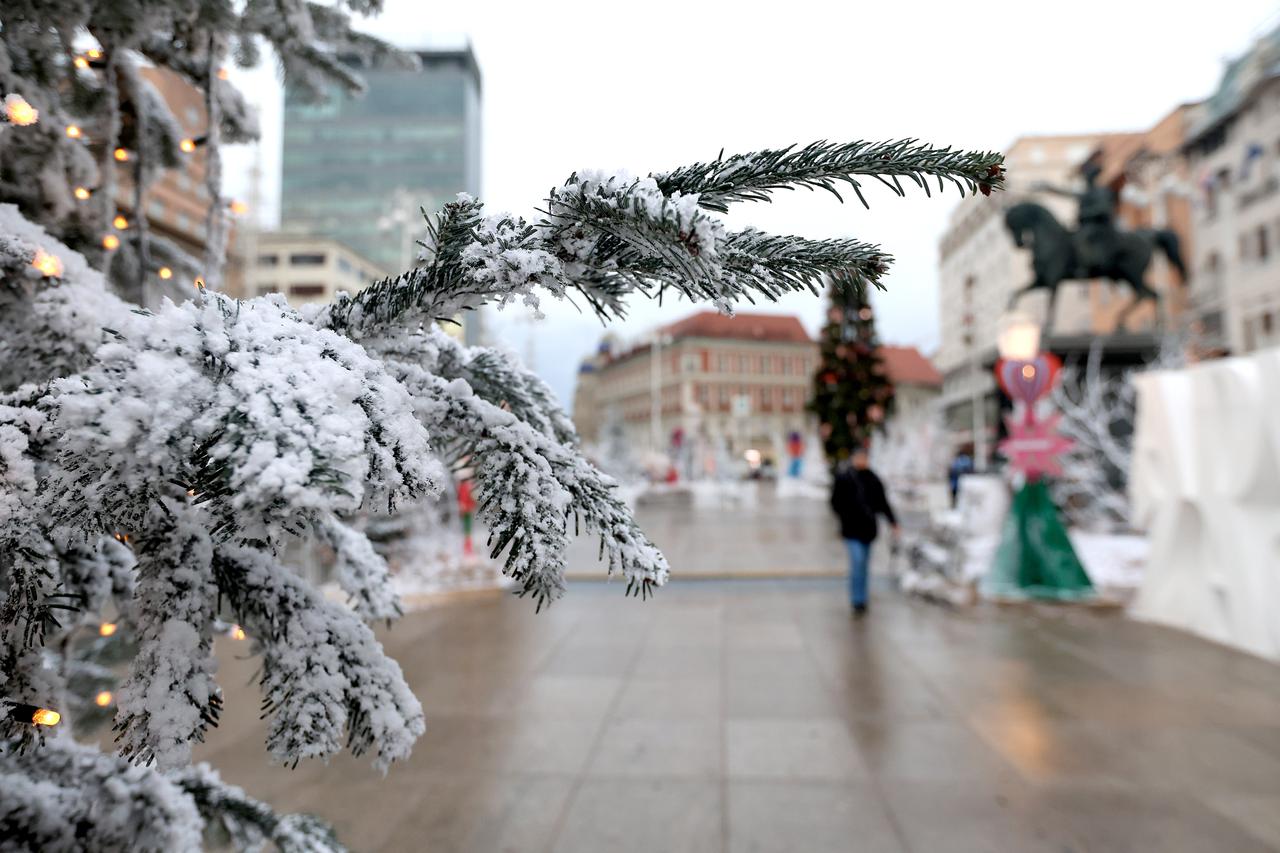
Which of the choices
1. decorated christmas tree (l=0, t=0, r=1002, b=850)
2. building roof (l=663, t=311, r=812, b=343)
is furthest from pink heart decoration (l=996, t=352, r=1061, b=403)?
building roof (l=663, t=311, r=812, b=343)

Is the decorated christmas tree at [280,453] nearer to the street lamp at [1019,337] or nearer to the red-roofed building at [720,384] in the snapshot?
the street lamp at [1019,337]

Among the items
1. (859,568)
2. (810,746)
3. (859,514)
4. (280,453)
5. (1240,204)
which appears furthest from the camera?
(1240,204)

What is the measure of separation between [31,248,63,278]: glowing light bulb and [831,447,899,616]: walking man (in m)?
7.43

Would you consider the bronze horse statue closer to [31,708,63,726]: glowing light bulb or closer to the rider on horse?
the rider on horse

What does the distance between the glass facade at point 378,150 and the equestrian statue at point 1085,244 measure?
6650 centimetres

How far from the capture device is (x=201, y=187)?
2.54 m

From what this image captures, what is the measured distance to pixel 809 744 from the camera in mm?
4207

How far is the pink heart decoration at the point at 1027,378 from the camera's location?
31.1 ft

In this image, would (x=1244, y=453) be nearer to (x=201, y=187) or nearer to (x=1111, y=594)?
(x=1111, y=594)

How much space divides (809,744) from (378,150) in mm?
84962

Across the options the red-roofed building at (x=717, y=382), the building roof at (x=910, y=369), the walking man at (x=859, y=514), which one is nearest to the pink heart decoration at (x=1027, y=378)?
the walking man at (x=859, y=514)

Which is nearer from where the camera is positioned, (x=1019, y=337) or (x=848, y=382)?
(x=1019, y=337)

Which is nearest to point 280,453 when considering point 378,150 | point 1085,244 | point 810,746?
point 810,746

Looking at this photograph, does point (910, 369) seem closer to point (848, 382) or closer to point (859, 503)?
point (848, 382)
